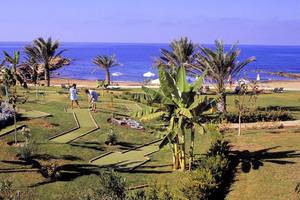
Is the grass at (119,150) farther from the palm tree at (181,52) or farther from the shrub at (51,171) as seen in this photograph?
the palm tree at (181,52)

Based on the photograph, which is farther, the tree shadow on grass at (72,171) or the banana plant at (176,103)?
the tree shadow on grass at (72,171)

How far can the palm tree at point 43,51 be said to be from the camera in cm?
4931

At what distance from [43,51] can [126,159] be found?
30.8 m

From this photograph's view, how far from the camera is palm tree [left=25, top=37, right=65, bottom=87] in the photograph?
4931 centimetres

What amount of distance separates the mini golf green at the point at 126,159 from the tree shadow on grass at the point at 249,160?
4.32 metres

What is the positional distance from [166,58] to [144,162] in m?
29.4

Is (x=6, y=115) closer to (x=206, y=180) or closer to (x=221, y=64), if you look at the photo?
(x=221, y=64)

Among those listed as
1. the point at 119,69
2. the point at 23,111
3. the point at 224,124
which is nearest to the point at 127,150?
the point at 224,124

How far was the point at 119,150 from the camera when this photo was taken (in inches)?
912

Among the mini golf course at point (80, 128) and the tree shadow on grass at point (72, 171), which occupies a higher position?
the mini golf course at point (80, 128)

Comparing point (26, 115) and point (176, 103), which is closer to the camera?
point (176, 103)

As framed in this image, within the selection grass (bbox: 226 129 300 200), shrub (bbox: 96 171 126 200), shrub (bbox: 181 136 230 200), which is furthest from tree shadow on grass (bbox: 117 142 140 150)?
shrub (bbox: 96 171 126 200)

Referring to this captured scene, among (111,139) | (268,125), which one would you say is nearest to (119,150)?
(111,139)

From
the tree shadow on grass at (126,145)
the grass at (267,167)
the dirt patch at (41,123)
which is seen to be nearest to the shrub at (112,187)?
the grass at (267,167)
